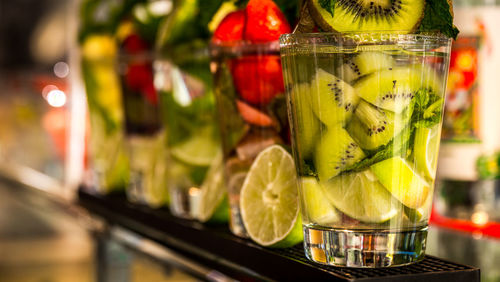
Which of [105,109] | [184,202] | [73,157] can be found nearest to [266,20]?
[184,202]

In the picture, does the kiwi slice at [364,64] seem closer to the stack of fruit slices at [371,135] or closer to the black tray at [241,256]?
the stack of fruit slices at [371,135]

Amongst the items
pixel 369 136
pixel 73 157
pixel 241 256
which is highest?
pixel 369 136

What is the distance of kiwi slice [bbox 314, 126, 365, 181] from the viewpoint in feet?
1.34

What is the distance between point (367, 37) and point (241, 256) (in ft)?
0.71

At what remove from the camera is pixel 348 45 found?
41 cm

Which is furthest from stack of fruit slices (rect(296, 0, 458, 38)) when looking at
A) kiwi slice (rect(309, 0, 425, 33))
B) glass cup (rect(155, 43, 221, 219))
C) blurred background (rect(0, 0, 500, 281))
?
blurred background (rect(0, 0, 500, 281))

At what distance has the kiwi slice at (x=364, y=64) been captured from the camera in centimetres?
40

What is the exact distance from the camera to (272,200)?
523mm

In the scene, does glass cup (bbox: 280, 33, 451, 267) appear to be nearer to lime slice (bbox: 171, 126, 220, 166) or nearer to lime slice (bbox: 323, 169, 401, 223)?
lime slice (bbox: 323, 169, 401, 223)

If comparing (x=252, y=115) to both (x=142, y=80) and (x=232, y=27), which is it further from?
(x=142, y=80)

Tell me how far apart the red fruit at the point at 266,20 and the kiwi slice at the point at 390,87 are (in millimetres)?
124

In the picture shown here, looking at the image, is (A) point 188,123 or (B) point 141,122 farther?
(B) point 141,122

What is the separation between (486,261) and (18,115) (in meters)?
1.88

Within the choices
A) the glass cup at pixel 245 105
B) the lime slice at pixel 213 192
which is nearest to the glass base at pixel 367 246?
the glass cup at pixel 245 105
